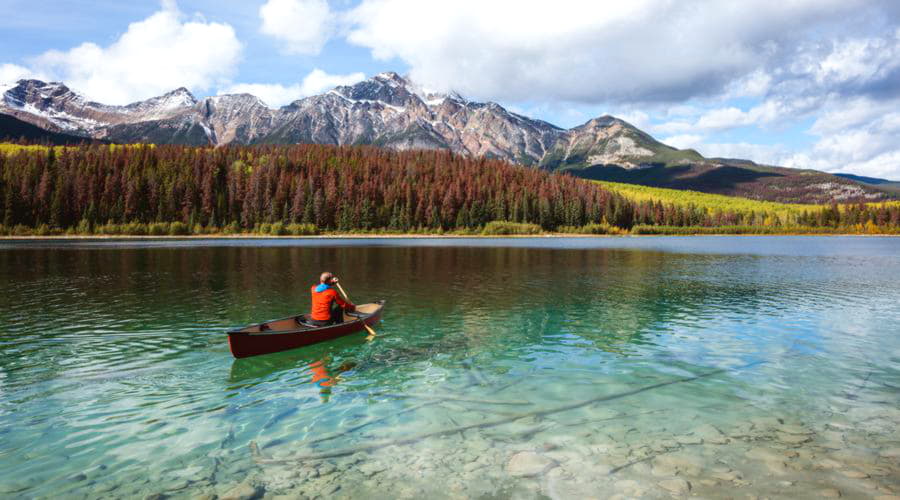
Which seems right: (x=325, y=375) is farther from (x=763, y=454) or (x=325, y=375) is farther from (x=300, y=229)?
(x=300, y=229)

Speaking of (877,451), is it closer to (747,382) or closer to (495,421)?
(747,382)

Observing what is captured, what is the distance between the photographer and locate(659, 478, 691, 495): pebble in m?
10.3

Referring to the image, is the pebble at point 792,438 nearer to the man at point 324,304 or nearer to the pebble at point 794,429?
the pebble at point 794,429

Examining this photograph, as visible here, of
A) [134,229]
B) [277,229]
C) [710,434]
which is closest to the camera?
[710,434]

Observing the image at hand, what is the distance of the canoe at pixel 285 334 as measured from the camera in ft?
66.0

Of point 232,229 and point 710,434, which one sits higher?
point 232,229

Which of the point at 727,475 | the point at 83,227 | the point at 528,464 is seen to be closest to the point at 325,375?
the point at 528,464

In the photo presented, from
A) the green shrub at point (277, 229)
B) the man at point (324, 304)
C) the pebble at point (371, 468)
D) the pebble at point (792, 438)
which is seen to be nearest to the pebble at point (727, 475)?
the pebble at point (792, 438)

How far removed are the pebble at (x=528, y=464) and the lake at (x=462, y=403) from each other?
6cm

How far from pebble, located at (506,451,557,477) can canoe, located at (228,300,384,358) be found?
12389mm

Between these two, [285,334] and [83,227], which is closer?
[285,334]

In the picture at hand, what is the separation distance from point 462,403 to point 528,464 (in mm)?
4343

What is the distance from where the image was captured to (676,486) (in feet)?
34.5

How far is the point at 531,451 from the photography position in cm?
1232
